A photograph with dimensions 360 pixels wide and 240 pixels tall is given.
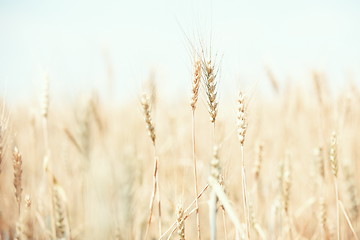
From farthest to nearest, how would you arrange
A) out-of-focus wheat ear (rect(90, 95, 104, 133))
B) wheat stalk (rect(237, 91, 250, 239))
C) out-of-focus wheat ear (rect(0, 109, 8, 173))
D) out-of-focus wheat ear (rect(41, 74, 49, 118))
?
1. out-of-focus wheat ear (rect(90, 95, 104, 133))
2. out-of-focus wheat ear (rect(41, 74, 49, 118))
3. out-of-focus wheat ear (rect(0, 109, 8, 173))
4. wheat stalk (rect(237, 91, 250, 239))

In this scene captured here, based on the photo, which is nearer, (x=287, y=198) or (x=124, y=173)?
(x=287, y=198)

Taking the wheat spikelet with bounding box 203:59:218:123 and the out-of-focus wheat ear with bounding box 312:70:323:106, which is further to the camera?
the out-of-focus wheat ear with bounding box 312:70:323:106

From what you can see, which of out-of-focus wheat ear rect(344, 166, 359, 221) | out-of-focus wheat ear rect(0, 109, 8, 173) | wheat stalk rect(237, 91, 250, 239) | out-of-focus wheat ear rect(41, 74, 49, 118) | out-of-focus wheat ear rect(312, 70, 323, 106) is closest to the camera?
wheat stalk rect(237, 91, 250, 239)

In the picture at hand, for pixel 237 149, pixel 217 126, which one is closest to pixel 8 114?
pixel 217 126

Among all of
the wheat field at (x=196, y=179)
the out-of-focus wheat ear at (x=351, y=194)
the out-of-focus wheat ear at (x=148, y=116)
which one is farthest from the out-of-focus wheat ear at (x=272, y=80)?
the out-of-focus wheat ear at (x=148, y=116)

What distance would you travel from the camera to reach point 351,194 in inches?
Result: 75.6

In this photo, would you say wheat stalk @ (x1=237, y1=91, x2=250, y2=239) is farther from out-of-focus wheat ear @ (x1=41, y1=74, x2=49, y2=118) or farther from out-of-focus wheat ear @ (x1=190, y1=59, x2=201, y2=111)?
out-of-focus wheat ear @ (x1=41, y1=74, x2=49, y2=118)

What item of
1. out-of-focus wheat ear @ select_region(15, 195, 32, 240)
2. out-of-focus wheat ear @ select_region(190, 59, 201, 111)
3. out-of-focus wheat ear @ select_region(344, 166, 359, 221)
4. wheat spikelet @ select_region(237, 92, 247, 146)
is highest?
out-of-focus wheat ear @ select_region(190, 59, 201, 111)

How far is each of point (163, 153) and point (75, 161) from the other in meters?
0.72

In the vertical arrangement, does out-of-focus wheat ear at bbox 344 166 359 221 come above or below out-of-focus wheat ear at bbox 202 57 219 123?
below

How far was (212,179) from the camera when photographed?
871 mm

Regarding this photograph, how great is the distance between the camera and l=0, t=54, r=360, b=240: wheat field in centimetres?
109

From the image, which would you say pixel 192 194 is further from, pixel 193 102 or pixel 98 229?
pixel 193 102

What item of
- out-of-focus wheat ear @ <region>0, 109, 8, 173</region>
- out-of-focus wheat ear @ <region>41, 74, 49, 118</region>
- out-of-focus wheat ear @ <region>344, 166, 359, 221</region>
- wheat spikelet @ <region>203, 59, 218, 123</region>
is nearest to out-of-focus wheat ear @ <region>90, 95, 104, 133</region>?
out-of-focus wheat ear @ <region>41, 74, 49, 118</region>
